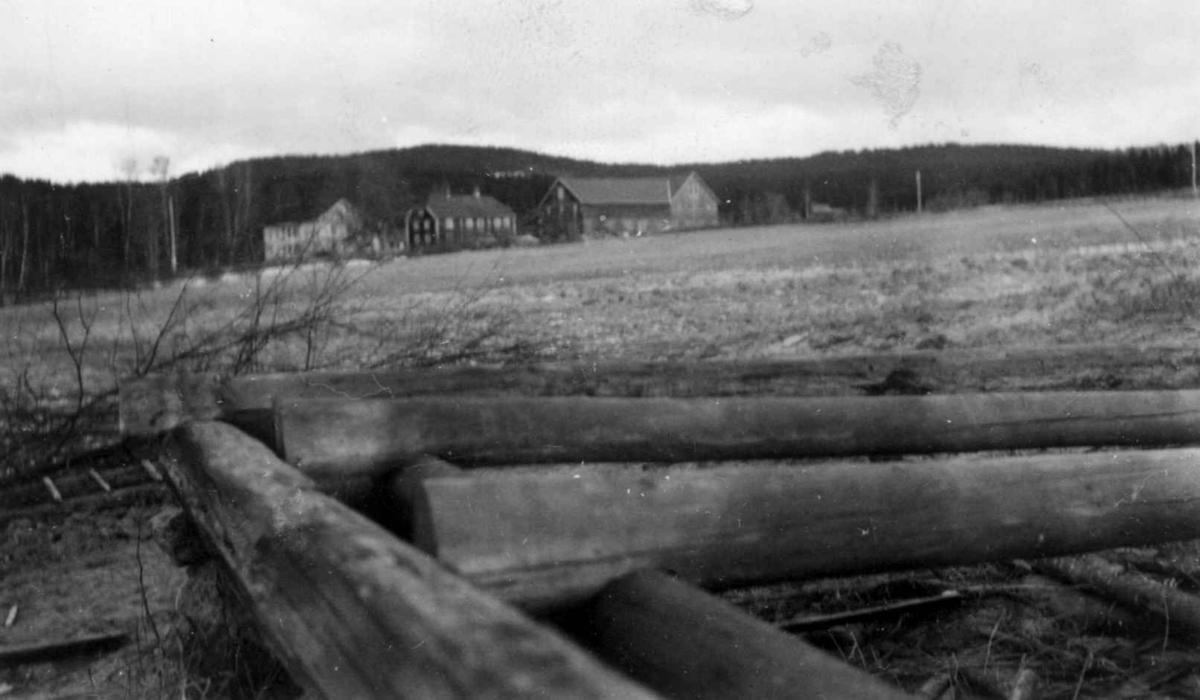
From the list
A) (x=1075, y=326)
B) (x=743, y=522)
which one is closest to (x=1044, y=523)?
(x=743, y=522)

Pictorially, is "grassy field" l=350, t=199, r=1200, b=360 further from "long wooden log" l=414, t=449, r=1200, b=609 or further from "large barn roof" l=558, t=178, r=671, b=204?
"long wooden log" l=414, t=449, r=1200, b=609

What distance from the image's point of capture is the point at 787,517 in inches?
69.2

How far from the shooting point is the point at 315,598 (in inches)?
43.8

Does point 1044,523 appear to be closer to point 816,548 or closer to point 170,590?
point 816,548

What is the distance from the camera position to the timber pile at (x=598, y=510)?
979 millimetres

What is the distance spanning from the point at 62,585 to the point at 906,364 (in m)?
3.06

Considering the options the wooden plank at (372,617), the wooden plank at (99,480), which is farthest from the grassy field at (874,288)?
the wooden plank at (372,617)

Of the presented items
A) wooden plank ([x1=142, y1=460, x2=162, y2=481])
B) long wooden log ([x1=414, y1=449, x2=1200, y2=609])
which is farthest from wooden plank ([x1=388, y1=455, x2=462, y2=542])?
wooden plank ([x1=142, y1=460, x2=162, y2=481])

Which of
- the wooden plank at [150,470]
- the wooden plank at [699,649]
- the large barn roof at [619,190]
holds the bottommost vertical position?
the wooden plank at [150,470]

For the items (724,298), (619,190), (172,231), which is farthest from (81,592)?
(724,298)

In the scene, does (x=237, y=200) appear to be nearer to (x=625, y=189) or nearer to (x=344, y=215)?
(x=344, y=215)

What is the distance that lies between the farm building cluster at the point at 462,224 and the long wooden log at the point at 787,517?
6.90 feet

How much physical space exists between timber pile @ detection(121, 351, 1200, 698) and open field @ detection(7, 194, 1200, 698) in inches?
22.7

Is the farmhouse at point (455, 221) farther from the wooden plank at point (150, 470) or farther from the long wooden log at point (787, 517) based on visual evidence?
the long wooden log at point (787, 517)
